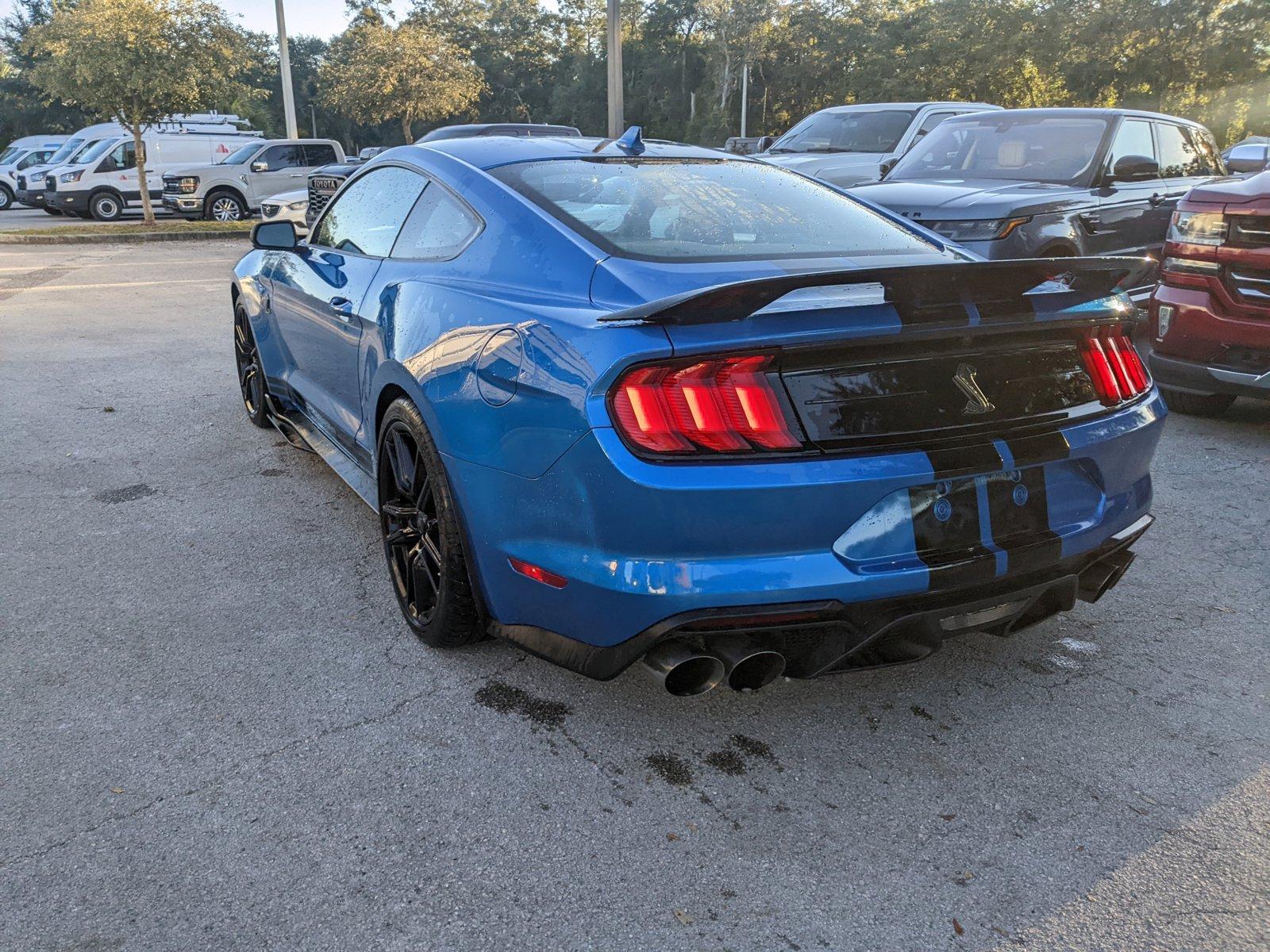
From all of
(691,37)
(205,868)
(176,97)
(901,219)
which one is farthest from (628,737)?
(691,37)

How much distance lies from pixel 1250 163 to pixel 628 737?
660 centimetres

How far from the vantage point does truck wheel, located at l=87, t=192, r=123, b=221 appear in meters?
22.2

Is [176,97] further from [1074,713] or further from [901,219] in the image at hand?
[1074,713]

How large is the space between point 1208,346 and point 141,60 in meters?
19.4

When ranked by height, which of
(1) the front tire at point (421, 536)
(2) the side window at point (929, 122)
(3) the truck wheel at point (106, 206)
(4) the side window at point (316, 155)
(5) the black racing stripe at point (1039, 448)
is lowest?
(1) the front tire at point (421, 536)

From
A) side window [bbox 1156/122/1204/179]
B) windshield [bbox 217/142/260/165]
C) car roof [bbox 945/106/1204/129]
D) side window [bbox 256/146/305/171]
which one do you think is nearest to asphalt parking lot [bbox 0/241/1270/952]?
car roof [bbox 945/106/1204/129]

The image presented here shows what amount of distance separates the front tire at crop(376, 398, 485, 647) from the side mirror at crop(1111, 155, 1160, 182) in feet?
19.9

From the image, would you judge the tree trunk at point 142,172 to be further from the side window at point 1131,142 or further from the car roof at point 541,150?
the car roof at point 541,150

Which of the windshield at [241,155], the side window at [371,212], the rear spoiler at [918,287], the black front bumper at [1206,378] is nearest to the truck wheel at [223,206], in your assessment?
the windshield at [241,155]

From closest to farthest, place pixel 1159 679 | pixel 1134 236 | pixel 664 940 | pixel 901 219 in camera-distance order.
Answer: pixel 664 940, pixel 1159 679, pixel 901 219, pixel 1134 236

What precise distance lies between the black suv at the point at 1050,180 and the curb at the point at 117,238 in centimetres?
1404

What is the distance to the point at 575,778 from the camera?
262 centimetres

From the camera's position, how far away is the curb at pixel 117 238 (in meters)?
17.2

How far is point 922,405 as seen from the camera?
2.50 meters
